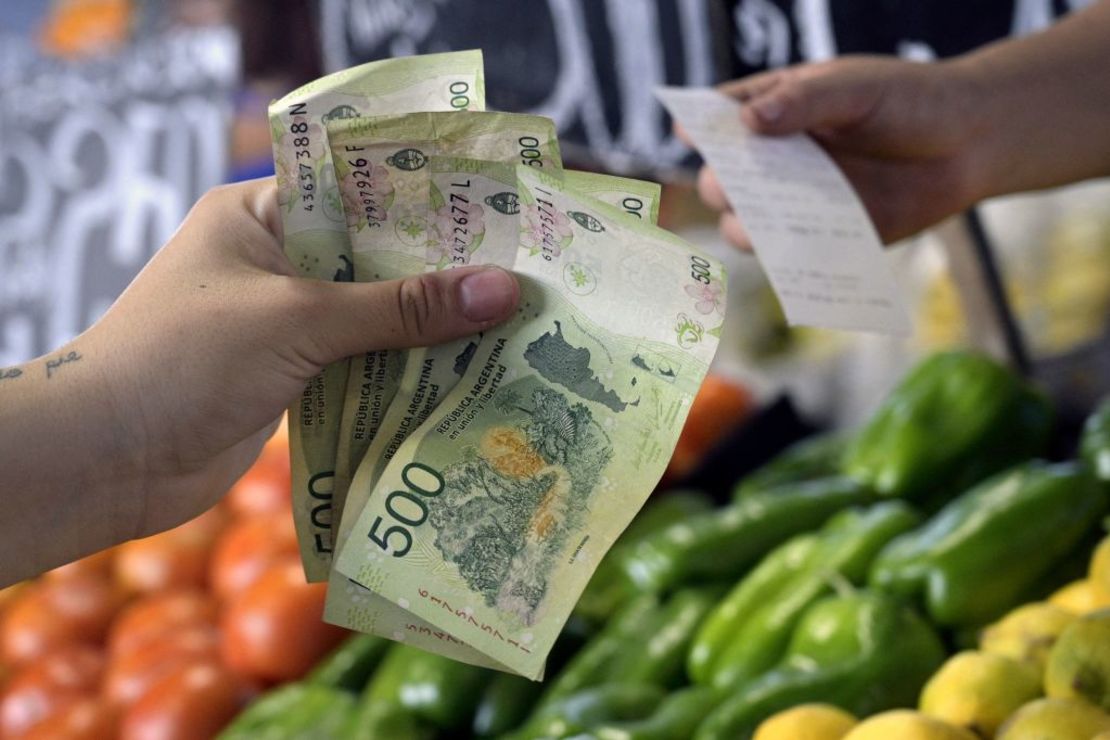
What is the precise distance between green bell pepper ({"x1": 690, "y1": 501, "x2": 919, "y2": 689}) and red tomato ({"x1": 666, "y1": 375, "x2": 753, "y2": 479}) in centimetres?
65

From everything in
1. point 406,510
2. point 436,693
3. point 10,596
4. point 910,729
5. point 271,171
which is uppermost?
point 406,510

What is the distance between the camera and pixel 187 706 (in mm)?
1754

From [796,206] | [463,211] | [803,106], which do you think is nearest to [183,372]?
[463,211]

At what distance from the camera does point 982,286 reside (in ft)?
6.17

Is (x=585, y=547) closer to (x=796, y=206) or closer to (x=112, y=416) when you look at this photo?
(x=112, y=416)

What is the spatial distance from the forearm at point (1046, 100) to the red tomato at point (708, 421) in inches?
34.6

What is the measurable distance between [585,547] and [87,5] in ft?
9.37

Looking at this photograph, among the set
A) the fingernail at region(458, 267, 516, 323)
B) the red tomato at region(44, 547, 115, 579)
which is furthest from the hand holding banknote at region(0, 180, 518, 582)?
the red tomato at region(44, 547, 115, 579)

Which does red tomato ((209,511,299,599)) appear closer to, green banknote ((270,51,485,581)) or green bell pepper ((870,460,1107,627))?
green bell pepper ((870,460,1107,627))

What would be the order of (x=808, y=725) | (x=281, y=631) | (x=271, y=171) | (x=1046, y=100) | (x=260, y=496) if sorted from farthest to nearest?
1. (x=271, y=171)
2. (x=260, y=496)
3. (x=281, y=631)
4. (x=1046, y=100)
5. (x=808, y=725)

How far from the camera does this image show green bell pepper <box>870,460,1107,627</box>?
1.35 m

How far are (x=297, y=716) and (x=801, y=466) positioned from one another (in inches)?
35.1

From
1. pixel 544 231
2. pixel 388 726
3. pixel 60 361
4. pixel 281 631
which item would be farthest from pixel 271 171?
pixel 544 231

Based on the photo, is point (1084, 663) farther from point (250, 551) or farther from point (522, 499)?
point (250, 551)
